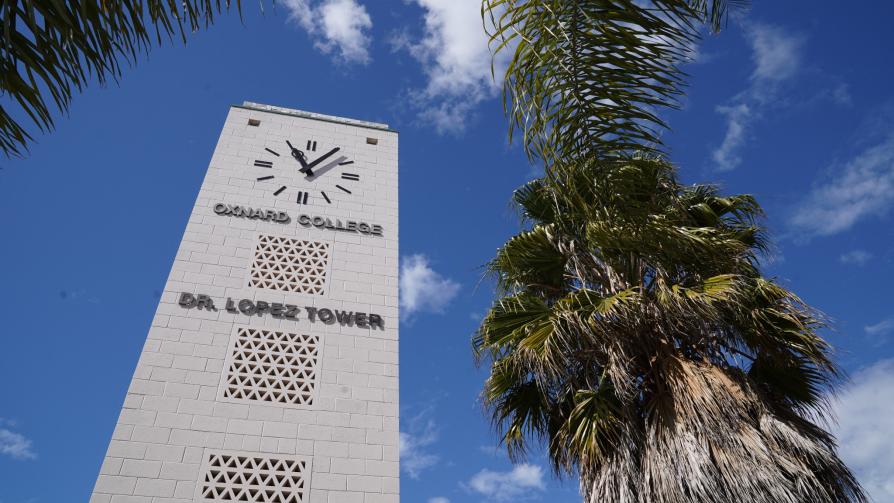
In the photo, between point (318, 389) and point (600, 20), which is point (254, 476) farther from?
point (600, 20)

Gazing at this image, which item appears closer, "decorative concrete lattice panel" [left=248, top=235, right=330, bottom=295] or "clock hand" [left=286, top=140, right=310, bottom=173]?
"decorative concrete lattice panel" [left=248, top=235, right=330, bottom=295]

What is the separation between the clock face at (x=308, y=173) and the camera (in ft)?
39.1

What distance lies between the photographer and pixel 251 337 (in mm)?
9641

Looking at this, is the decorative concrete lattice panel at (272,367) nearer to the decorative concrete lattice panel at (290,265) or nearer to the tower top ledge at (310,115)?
the decorative concrete lattice panel at (290,265)

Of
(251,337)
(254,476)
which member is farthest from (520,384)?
(251,337)

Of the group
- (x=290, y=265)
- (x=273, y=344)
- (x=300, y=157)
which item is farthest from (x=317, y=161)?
(x=273, y=344)

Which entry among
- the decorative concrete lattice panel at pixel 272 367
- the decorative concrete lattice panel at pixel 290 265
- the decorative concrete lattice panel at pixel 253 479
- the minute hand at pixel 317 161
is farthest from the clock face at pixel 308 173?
the decorative concrete lattice panel at pixel 253 479

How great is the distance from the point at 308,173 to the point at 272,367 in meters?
4.17

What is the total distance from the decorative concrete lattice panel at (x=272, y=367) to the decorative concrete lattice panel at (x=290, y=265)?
2.94 feet

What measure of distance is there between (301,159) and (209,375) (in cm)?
482

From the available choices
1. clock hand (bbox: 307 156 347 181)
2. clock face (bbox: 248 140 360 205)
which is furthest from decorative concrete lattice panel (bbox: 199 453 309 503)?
clock hand (bbox: 307 156 347 181)

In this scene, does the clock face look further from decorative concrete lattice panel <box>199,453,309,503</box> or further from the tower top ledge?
decorative concrete lattice panel <box>199,453,309,503</box>

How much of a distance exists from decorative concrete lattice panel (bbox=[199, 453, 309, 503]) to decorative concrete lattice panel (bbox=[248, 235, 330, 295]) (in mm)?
2767

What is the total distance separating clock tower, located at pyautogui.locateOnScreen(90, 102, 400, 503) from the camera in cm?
829
